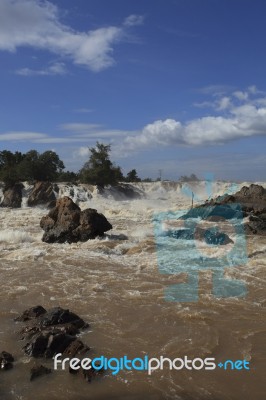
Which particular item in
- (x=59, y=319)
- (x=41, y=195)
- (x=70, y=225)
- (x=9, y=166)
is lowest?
(x=59, y=319)

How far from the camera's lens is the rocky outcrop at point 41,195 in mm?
33406

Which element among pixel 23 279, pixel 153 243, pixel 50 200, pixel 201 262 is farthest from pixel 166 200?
pixel 23 279

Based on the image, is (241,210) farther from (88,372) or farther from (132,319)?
(88,372)

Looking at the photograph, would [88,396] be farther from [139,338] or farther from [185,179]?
[185,179]

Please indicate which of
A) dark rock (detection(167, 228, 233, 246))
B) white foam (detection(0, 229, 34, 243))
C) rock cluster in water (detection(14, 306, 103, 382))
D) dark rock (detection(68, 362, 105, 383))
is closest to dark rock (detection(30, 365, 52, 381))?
rock cluster in water (detection(14, 306, 103, 382))

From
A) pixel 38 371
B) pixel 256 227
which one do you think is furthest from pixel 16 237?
pixel 38 371

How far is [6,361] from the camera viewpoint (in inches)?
227

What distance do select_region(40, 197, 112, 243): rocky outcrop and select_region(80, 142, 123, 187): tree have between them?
20.2 m

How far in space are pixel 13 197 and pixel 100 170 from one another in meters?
8.70

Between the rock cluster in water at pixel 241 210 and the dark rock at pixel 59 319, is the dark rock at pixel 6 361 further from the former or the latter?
the rock cluster in water at pixel 241 210

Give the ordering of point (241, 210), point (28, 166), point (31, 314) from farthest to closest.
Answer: point (28, 166)
point (241, 210)
point (31, 314)

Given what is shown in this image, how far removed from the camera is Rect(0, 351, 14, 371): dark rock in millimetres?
5680

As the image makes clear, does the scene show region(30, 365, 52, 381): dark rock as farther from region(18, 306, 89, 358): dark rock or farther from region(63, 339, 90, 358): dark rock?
region(63, 339, 90, 358): dark rock

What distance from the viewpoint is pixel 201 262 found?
12.7 meters
